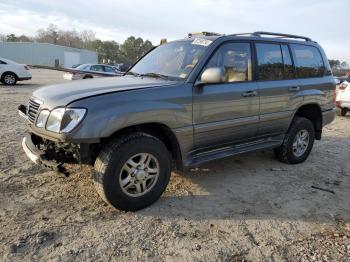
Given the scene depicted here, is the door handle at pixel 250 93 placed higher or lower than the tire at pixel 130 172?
higher

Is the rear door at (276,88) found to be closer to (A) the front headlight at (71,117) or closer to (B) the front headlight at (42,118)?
(A) the front headlight at (71,117)

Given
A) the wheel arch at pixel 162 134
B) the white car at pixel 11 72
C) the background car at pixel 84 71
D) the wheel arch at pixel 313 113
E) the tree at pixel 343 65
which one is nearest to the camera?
the wheel arch at pixel 162 134

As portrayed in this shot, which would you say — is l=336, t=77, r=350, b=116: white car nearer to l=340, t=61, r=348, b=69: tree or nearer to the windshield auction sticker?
the windshield auction sticker

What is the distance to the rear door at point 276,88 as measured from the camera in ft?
16.0

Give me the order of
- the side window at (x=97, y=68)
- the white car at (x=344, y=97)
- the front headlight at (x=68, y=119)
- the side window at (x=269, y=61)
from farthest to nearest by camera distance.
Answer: the side window at (x=97, y=68)
the white car at (x=344, y=97)
the side window at (x=269, y=61)
the front headlight at (x=68, y=119)

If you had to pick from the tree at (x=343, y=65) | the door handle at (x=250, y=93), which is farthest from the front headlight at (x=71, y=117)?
the tree at (x=343, y=65)

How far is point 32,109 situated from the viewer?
151 inches

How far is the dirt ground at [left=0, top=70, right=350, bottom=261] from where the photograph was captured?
3.11m

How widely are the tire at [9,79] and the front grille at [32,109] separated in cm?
1487

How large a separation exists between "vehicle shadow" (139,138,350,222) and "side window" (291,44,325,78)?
4.84 ft

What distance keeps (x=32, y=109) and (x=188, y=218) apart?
2022 millimetres

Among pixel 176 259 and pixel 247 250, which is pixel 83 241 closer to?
pixel 176 259

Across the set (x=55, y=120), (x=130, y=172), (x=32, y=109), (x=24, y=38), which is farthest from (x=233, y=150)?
(x=24, y=38)

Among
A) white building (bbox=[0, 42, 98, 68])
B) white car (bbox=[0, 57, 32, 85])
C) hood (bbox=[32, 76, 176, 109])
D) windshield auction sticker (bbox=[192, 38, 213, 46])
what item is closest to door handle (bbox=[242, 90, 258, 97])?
windshield auction sticker (bbox=[192, 38, 213, 46])
